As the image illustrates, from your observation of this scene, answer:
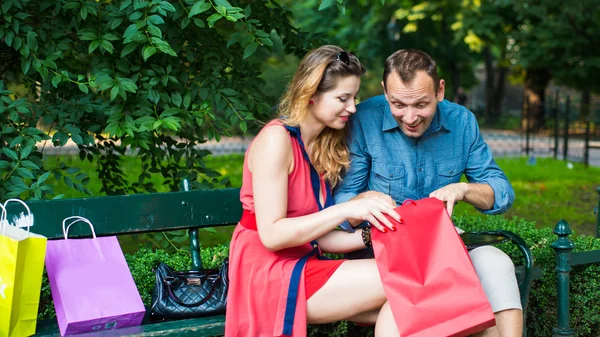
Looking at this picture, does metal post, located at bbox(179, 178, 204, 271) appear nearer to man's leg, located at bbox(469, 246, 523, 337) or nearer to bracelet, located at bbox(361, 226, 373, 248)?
bracelet, located at bbox(361, 226, 373, 248)

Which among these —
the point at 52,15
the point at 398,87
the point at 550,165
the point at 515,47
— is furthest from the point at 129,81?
the point at 515,47

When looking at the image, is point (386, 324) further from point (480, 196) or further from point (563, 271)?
point (563, 271)

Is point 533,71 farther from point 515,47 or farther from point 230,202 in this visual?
point 230,202

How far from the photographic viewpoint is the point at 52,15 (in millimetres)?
4270

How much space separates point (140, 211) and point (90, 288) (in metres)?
0.62

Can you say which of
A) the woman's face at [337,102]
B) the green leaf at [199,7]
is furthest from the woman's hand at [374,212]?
the green leaf at [199,7]

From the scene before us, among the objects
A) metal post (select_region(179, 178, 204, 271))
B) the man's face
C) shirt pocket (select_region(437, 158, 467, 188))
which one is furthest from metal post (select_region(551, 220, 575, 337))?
metal post (select_region(179, 178, 204, 271))

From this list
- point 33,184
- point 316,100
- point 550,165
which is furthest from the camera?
point 550,165

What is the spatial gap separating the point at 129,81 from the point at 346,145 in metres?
1.27

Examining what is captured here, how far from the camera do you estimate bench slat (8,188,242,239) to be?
3.37 metres

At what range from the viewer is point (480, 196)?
10.9ft

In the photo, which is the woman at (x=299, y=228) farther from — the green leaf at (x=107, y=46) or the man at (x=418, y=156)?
the green leaf at (x=107, y=46)

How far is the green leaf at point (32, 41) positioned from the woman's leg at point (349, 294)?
2068mm

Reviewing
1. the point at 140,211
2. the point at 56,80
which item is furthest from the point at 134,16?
the point at 140,211
